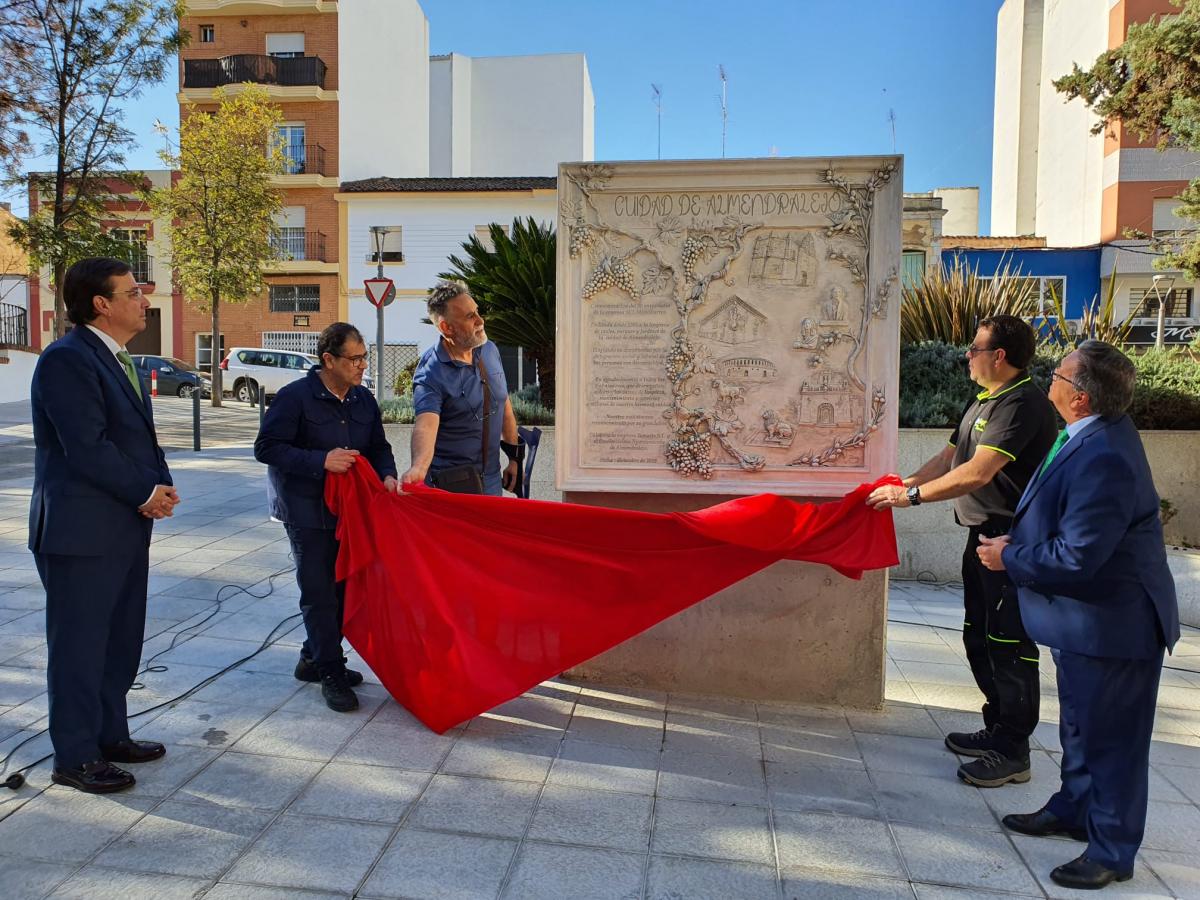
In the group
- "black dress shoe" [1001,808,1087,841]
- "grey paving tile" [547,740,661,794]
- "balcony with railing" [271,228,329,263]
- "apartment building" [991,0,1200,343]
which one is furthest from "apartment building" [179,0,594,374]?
"black dress shoe" [1001,808,1087,841]

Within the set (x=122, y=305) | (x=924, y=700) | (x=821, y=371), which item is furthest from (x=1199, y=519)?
(x=122, y=305)

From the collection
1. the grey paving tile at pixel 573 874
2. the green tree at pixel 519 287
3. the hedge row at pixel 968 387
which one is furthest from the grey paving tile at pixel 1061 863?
the green tree at pixel 519 287

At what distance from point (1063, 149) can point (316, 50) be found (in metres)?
27.7

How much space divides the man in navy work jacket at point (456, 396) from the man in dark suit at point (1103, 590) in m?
2.57

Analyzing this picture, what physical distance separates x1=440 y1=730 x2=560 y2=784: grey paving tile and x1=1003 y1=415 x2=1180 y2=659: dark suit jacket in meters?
1.99

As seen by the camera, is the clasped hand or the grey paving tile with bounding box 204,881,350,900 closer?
the grey paving tile with bounding box 204,881,350,900

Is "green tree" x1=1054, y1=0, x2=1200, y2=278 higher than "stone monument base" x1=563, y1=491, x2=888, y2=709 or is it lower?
higher

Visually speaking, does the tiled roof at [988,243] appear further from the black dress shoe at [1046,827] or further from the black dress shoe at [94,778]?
the black dress shoe at [94,778]

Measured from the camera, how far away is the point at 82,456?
3.05 metres

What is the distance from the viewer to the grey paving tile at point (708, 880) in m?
2.63

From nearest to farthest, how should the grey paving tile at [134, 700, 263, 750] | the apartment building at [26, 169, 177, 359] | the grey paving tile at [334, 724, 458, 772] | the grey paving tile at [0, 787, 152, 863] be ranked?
the grey paving tile at [0, 787, 152, 863]
the grey paving tile at [334, 724, 458, 772]
the grey paving tile at [134, 700, 263, 750]
the apartment building at [26, 169, 177, 359]

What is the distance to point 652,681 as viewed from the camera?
4.34m

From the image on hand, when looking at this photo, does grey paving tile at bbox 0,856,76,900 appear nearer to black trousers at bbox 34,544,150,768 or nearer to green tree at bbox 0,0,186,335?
black trousers at bbox 34,544,150,768

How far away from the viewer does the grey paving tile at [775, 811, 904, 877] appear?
2.81m
